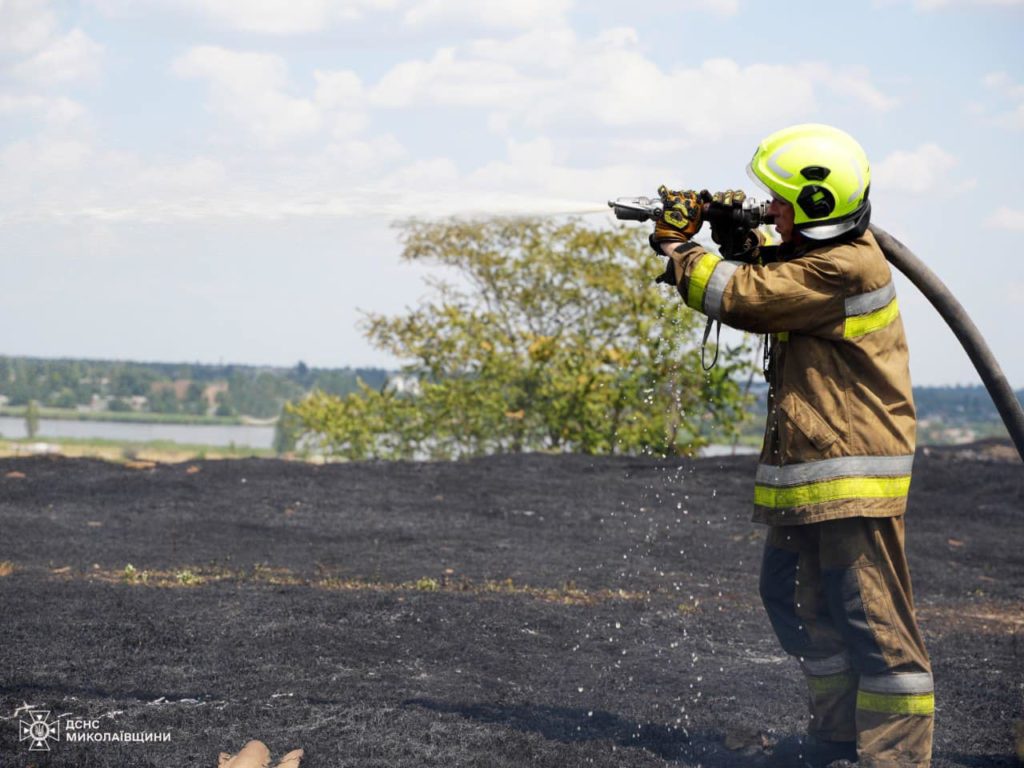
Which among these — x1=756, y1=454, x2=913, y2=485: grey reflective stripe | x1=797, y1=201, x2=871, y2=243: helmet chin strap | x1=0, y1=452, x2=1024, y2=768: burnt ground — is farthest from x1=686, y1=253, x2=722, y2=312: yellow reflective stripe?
x1=0, y1=452, x2=1024, y2=768: burnt ground

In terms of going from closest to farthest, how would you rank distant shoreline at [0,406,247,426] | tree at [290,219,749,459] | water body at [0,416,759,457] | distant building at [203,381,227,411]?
tree at [290,219,749,459] → water body at [0,416,759,457] → distant shoreline at [0,406,247,426] → distant building at [203,381,227,411]

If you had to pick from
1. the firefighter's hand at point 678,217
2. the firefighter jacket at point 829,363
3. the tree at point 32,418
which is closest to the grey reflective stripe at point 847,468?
the firefighter jacket at point 829,363

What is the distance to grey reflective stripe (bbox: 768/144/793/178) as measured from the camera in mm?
4047

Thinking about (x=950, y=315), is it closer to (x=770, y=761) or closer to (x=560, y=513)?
(x=770, y=761)

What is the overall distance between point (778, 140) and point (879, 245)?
608mm

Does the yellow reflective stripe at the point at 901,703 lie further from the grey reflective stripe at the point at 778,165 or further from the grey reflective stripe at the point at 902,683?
the grey reflective stripe at the point at 778,165

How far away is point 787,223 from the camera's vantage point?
4.17 meters

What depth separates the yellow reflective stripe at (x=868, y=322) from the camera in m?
4.01

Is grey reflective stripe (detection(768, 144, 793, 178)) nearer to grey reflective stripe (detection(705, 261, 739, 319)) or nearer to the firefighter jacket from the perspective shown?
Result: the firefighter jacket

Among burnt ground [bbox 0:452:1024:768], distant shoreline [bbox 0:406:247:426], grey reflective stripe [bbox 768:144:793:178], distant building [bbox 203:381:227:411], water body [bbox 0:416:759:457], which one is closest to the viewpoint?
grey reflective stripe [bbox 768:144:793:178]

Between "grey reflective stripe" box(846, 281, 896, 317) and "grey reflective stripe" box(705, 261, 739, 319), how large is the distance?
0.41 metres

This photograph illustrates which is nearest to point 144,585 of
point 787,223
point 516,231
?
point 787,223

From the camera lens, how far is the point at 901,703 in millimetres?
4016

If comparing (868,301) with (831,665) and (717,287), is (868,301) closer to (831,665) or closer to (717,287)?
(717,287)
